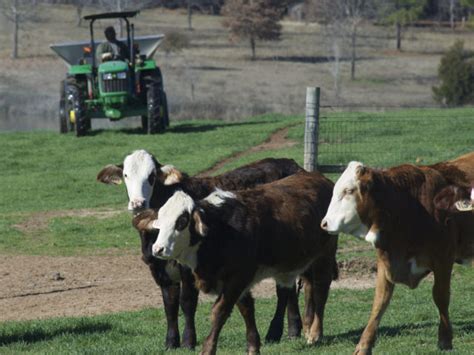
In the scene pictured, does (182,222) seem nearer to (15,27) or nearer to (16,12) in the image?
(15,27)

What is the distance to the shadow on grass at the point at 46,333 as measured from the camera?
11422 millimetres

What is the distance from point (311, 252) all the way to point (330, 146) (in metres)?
14.3

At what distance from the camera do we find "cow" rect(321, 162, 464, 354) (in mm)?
9266

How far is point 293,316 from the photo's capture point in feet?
37.4

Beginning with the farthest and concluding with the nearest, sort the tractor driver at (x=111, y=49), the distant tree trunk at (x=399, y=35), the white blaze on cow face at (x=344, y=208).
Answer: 1. the distant tree trunk at (x=399, y=35)
2. the tractor driver at (x=111, y=49)
3. the white blaze on cow face at (x=344, y=208)

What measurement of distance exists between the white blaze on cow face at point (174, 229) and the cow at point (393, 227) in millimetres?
1133

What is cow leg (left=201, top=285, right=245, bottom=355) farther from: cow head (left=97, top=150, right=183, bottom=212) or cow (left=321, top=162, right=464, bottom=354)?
cow head (left=97, top=150, right=183, bottom=212)

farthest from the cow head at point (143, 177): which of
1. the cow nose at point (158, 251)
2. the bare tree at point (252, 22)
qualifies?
the bare tree at point (252, 22)

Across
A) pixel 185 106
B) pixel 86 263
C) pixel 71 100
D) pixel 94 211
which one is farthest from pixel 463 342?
pixel 185 106

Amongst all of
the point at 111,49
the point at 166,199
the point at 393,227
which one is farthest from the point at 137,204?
the point at 111,49

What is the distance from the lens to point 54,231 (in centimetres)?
1873

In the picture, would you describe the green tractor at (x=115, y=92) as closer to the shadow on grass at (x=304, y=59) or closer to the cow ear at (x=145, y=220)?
the cow ear at (x=145, y=220)

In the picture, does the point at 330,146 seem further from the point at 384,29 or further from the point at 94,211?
the point at 384,29

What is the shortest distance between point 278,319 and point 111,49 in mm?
21395
